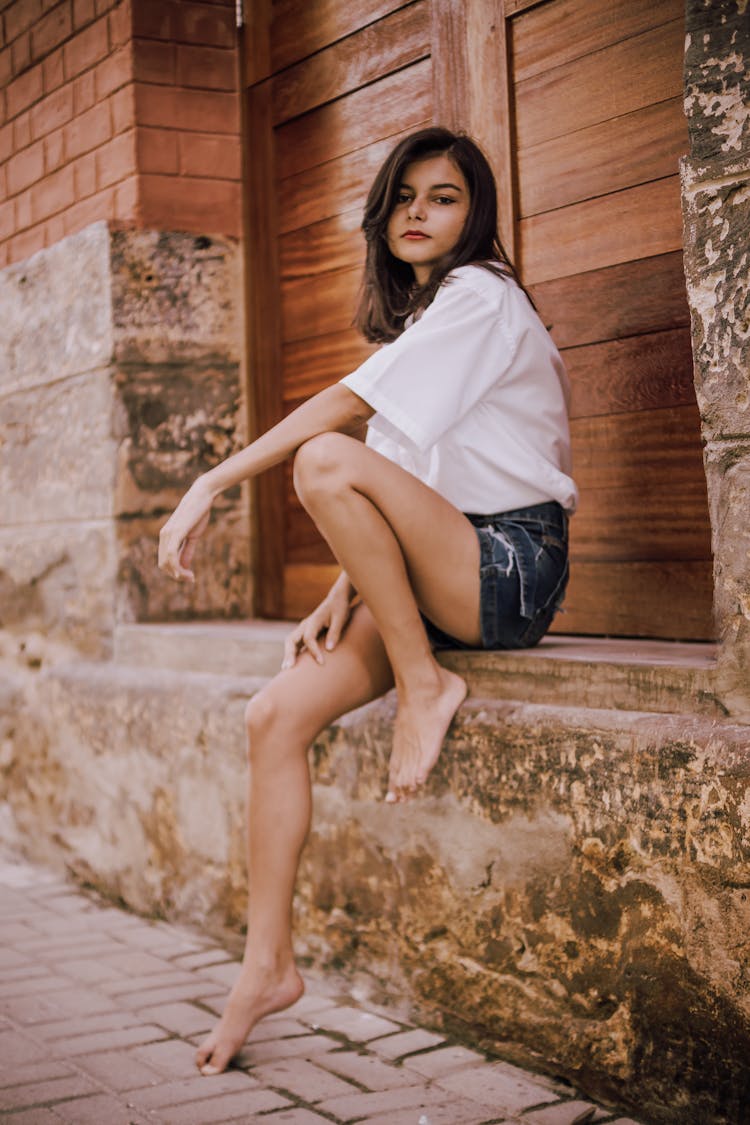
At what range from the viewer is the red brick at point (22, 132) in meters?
4.66

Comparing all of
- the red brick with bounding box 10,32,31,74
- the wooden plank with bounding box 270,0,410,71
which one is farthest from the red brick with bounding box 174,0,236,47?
the red brick with bounding box 10,32,31,74

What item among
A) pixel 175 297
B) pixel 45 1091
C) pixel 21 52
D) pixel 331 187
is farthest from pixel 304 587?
pixel 21 52

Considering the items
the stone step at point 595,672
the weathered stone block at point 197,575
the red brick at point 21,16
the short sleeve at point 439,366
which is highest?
the red brick at point 21,16

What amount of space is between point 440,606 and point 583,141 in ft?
3.85

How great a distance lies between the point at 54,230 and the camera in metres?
4.50

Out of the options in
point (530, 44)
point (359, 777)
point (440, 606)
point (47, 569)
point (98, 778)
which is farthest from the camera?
point (47, 569)

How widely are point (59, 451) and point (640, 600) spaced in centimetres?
223

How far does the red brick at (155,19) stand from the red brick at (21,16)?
73cm

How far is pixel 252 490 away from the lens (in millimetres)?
4227

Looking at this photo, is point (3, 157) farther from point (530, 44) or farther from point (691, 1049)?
point (691, 1049)

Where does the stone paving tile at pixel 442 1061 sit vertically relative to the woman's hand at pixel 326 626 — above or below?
below

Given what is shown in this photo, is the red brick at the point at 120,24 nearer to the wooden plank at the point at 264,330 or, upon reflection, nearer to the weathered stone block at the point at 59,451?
the wooden plank at the point at 264,330

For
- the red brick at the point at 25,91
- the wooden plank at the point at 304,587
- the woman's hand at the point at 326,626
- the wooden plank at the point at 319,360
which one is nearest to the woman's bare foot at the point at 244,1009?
the woman's hand at the point at 326,626

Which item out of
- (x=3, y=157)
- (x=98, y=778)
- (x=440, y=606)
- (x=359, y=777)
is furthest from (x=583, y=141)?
(x=3, y=157)
